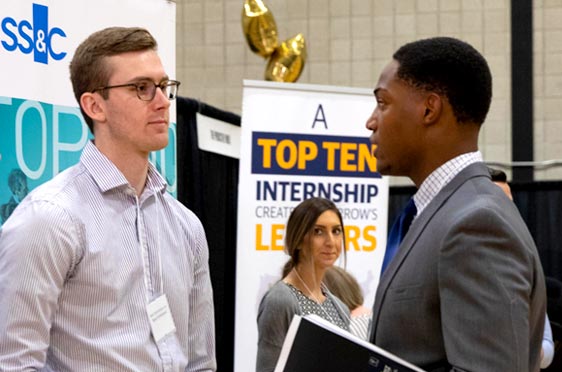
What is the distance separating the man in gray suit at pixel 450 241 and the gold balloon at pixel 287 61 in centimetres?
453

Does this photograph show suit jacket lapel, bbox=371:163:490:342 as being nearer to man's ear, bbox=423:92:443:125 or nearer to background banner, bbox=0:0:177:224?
man's ear, bbox=423:92:443:125

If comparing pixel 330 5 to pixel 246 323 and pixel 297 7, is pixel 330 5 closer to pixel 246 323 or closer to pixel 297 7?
pixel 297 7

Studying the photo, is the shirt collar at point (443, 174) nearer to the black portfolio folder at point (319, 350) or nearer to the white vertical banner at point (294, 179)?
the black portfolio folder at point (319, 350)

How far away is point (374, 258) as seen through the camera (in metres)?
Answer: 5.43

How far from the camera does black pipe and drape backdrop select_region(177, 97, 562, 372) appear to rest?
575 centimetres

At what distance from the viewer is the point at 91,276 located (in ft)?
6.53

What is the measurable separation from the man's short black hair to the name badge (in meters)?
0.72

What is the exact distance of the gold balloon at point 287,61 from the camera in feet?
20.8

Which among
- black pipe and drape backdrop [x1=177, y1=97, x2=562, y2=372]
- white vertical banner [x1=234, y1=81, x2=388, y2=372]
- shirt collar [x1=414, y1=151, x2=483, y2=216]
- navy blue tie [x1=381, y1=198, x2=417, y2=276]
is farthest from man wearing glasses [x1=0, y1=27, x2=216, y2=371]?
black pipe and drape backdrop [x1=177, y1=97, x2=562, y2=372]

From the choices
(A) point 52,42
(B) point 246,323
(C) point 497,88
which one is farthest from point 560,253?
(A) point 52,42

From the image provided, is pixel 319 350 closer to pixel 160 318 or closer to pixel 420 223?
pixel 420 223

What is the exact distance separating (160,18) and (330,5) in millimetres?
4780

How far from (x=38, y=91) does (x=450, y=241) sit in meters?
1.58

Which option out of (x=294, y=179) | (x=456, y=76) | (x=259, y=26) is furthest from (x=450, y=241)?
(x=259, y=26)
